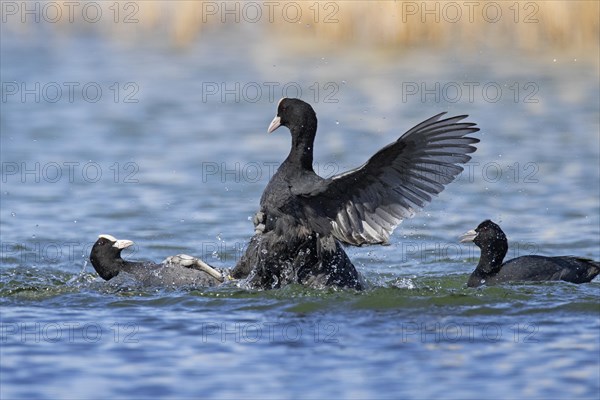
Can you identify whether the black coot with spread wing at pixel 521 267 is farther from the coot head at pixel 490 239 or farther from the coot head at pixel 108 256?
the coot head at pixel 108 256

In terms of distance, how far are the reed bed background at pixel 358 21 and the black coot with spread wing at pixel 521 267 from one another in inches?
371

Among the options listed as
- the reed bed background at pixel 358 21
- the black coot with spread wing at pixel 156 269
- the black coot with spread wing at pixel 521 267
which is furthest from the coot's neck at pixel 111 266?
the reed bed background at pixel 358 21

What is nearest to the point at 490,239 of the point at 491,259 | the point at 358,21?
the point at 491,259

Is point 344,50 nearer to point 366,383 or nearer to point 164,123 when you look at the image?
point 164,123

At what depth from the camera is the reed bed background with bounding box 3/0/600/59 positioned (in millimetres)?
17438

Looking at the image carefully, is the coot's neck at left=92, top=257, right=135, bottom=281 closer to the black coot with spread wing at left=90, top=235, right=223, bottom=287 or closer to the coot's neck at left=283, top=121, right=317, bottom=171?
the black coot with spread wing at left=90, top=235, right=223, bottom=287

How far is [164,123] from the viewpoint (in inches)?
580

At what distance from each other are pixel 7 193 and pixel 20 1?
426 inches

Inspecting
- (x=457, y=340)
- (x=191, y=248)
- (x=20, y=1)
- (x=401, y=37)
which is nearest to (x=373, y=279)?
(x=191, y=248)

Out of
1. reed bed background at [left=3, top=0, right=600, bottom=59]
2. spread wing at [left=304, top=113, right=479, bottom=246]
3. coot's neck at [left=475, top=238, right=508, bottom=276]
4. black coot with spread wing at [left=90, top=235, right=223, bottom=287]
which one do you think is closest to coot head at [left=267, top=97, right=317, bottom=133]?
spread wing at [left=304, top=113, right=479, bottom=246]

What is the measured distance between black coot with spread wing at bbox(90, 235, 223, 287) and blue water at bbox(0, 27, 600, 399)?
0.50ft

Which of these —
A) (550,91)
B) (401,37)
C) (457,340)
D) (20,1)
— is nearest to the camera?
(457,340)

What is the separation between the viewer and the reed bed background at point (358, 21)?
17.4 m

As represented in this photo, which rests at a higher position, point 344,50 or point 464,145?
point 344,50
